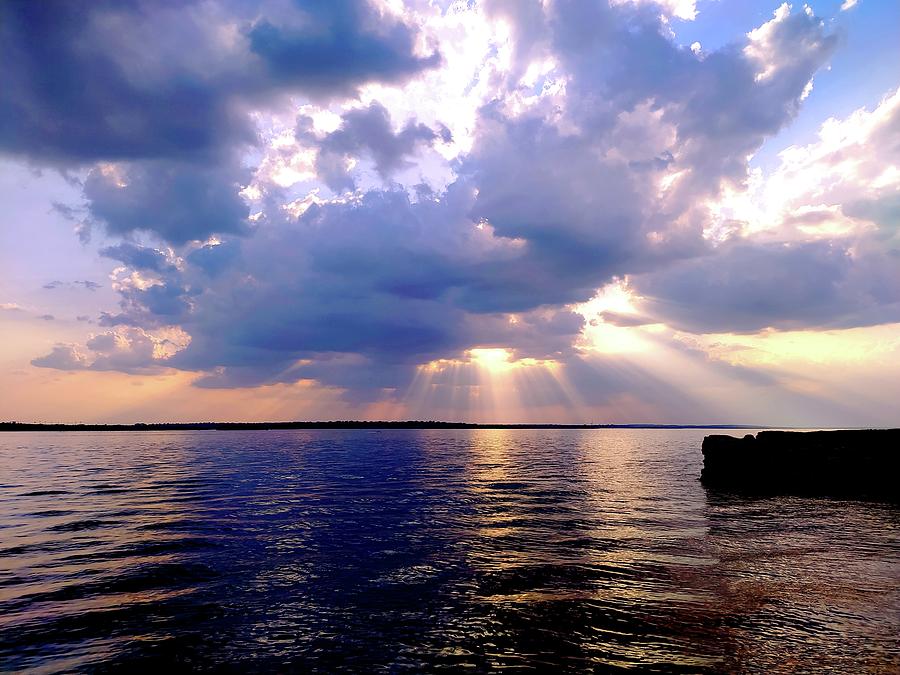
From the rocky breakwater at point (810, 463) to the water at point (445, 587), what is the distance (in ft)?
47.5

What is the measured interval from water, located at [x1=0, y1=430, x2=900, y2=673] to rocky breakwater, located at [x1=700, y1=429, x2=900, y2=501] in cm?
1449

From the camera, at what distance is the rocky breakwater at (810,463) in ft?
150

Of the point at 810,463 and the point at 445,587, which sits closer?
the point at 445,587

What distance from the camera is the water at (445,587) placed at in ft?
37.6

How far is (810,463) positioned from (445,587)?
49.3m

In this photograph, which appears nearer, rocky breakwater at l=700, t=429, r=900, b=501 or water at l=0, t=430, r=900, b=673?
water at l=0, t=430, r=900, b=673

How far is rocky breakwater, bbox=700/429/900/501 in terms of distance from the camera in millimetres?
45625

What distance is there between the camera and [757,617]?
13602 millimetres

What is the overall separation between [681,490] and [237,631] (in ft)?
138

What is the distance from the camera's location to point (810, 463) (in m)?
49.9

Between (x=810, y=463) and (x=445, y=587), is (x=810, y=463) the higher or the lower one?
the higher one

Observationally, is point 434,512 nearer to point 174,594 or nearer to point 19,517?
point 174,594

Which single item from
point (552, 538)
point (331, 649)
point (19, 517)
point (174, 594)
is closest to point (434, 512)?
point (552, 538)

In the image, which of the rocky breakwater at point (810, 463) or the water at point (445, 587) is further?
the rocky breakwater at point (810, 463)
